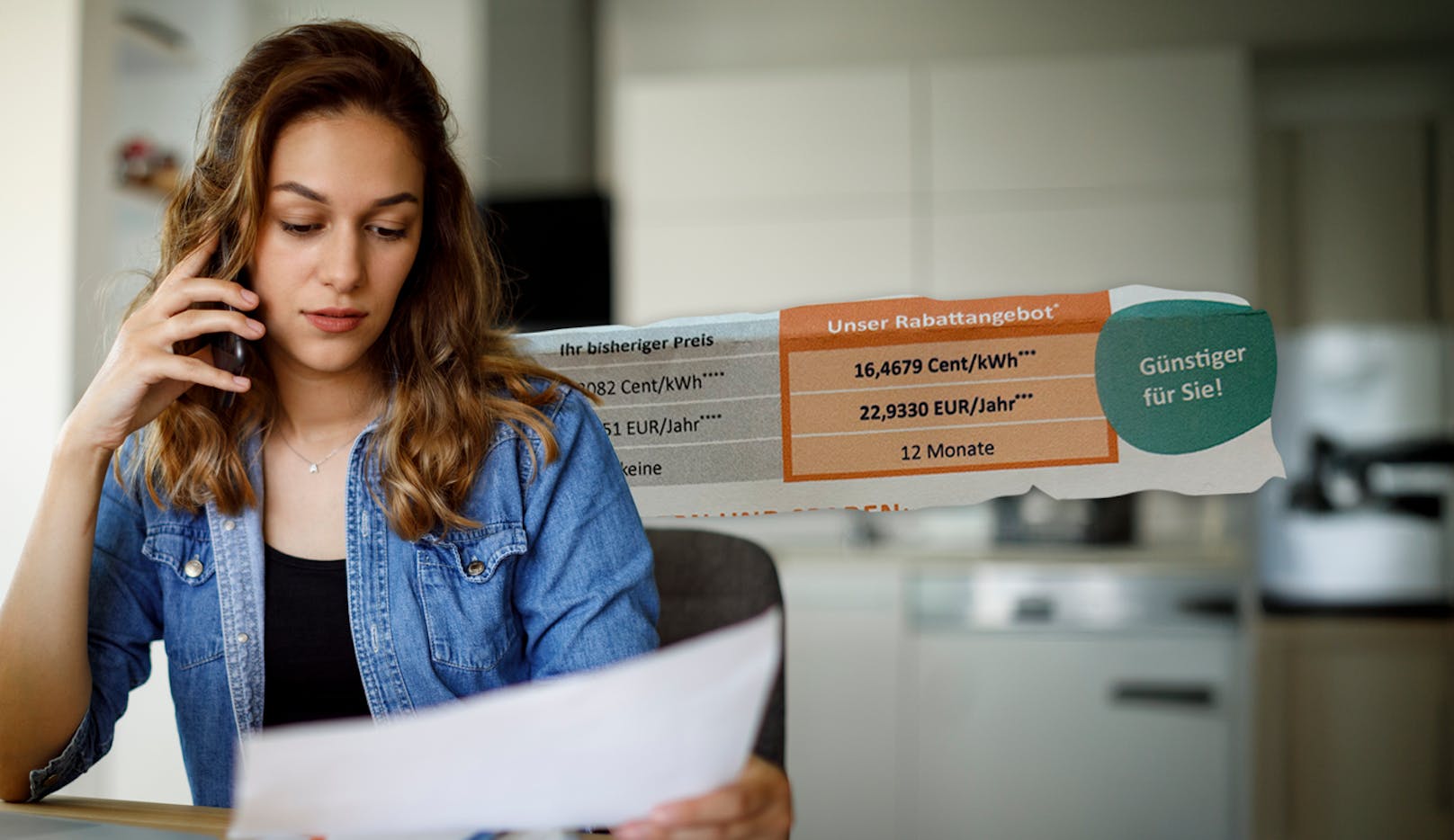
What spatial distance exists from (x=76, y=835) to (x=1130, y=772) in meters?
2.42

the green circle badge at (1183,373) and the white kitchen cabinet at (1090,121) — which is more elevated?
the white kitchen cabinet at (1090,121)

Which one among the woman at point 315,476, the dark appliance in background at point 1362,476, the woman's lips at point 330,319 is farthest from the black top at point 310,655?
the dark appliance in background at point 1362,476

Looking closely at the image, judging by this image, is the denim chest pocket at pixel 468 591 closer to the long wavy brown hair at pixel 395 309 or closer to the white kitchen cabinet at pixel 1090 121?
the long wavy brown hair at pixel 395 309

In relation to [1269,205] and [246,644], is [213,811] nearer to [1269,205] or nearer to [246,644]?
[246,644]

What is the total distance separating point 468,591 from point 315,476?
21cm

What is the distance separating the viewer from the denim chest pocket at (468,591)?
0.96 m

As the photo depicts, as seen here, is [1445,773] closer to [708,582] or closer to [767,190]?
[767,190]

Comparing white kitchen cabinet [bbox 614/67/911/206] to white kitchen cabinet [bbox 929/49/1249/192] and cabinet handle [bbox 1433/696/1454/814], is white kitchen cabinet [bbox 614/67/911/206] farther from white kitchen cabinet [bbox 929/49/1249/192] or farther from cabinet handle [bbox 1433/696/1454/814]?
cabinet handle [bbox 1433/696/1454/814]

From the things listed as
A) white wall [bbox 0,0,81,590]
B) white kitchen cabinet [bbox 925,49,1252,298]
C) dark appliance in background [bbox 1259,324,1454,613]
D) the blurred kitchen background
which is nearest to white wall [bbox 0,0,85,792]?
white wall [bbox 0,0,81,590]

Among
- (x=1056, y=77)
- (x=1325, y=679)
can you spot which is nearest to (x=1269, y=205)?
(x=1056, y=77)

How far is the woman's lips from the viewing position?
916 mm

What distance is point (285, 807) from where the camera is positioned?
469mm

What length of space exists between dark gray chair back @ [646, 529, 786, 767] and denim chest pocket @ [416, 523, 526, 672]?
0.29 meters

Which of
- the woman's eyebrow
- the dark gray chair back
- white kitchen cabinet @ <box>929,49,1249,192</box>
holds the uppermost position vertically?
white kitchen cabinet @ <box>929,49,1249,192</box>
